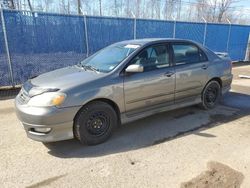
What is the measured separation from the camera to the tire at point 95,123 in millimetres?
3588

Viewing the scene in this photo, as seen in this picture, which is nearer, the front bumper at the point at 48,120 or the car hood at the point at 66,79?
the front bumper at the point at 48,120

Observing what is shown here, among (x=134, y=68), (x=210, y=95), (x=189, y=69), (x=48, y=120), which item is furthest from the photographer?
(x=210, y=95)

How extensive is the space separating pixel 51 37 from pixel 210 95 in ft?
16.9

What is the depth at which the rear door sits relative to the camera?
15.4ft

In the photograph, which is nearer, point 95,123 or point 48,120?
point 48,120

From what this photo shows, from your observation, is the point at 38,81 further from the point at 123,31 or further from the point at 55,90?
the point at 123,31

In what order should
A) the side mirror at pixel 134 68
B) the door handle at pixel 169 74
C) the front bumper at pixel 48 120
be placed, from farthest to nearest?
1. the door handle at pixel 169 74
2. the side mirror at pixel 134 68
3. the front bumper at pixel 48 120

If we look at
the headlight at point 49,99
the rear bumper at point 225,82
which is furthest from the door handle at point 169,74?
the headlight at point 49,99

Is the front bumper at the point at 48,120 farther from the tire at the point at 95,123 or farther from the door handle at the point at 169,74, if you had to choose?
the door handle at the point at 169,74

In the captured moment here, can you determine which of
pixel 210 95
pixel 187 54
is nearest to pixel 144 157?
pixel 187 54

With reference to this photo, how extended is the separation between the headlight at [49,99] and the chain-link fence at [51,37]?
14.4 feet

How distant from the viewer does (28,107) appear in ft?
11.1

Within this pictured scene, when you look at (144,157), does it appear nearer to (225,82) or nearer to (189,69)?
(189,69)

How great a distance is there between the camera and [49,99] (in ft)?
11.0
